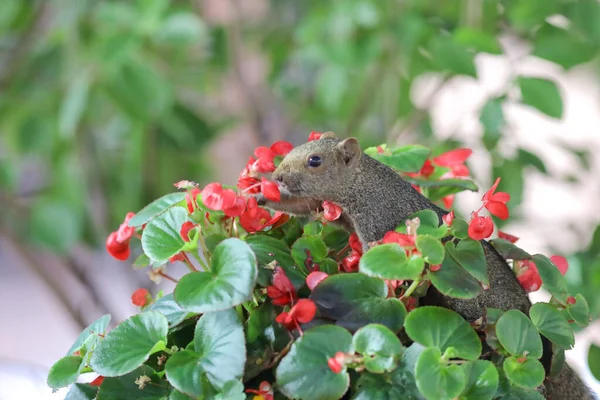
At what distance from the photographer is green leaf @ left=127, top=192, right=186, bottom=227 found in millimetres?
553

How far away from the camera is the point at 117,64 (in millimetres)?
1193

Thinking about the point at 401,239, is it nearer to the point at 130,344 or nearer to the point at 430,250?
the point at 430,250

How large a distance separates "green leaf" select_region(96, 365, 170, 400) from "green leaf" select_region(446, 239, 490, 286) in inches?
9.2

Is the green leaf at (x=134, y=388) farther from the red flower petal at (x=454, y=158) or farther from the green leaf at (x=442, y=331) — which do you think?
the red flower petal at (x=454, y=158)

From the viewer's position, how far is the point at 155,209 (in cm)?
57

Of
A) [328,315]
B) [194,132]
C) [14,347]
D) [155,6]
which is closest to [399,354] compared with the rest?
[328,315]

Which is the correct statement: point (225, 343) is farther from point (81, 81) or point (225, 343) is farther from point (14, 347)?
point (14, 347)

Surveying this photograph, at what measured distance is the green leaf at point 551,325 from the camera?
0.51 metres

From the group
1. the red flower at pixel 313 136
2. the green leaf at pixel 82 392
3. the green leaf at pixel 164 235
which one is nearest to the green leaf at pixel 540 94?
the red flower at pixel 313 136

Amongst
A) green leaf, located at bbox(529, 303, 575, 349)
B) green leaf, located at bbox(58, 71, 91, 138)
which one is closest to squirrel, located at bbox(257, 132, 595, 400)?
green leaf, located at bbox(529, 303, 575, 349)

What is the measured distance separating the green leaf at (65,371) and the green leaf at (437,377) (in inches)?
9.6

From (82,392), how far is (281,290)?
17 centimetres

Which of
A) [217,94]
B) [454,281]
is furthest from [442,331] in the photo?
[217,94]

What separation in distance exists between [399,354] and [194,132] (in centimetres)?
111
